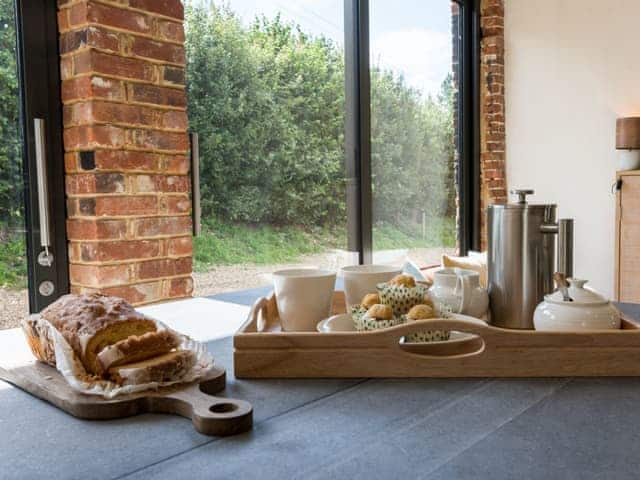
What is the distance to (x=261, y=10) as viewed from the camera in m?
2.81

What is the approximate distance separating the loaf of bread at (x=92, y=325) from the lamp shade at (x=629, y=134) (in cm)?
360

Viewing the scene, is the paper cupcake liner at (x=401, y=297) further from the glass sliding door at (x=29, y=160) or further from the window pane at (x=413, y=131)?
the window pane at (x=413, y=131)

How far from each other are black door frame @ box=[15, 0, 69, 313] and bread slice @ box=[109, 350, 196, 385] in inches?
52.2

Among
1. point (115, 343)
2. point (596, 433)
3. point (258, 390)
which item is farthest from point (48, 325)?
point (596, 433)

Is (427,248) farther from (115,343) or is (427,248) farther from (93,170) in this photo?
(115,343)

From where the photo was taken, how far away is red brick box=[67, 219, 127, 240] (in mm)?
1942

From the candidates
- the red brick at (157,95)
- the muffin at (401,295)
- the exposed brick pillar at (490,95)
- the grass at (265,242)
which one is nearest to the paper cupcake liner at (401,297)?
the muffin at (401,295)

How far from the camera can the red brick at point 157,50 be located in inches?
Result: 79.2

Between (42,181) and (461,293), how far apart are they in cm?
148

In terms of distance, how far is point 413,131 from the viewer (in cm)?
376

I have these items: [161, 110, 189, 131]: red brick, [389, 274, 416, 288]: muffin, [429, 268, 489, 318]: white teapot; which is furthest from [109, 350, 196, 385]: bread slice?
[161, 110, 189, 131]: red brick

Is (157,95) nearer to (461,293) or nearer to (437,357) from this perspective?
(461,293)

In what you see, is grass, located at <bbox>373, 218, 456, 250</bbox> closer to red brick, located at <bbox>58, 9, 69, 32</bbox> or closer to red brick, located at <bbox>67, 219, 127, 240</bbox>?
red brick, located at <bbox>67, 219, 127, 240</bbox>

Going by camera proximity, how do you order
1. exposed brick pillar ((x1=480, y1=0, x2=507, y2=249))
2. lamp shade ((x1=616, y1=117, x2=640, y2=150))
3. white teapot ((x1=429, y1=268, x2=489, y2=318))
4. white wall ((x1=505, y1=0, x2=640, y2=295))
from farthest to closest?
exposed brick pillar ((x1=480, y1=0, x2=507, y2=249))
white wall ((x1=505, y1=0, x2=640, y2=295))
lamp shade ((x1=616, y1=117, x2=640, y2=150))
white teapot ((x1=429, y1=268, x2=489, y2=318))
